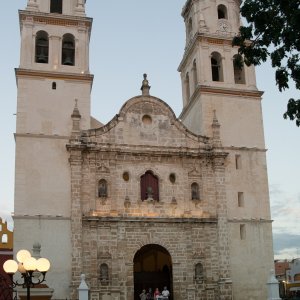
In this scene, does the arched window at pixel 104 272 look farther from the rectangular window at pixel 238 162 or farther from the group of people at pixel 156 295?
the rectangular window at pixel 238 162

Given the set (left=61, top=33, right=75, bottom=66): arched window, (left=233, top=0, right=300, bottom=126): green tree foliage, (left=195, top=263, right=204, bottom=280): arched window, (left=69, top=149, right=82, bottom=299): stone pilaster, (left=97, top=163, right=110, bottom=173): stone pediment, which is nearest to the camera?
(left=233, top=0, right=300, bottom=126): green tree foliage

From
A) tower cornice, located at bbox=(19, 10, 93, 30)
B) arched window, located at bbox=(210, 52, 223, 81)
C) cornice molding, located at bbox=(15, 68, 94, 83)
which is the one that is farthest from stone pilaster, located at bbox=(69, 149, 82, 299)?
arched window, located at bbox=(210, 52, 223, 81)

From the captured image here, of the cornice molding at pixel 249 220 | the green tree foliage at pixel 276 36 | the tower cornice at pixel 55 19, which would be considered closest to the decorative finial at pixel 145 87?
the tower cornice at pixel 55 19

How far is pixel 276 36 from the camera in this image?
1270 centimetres

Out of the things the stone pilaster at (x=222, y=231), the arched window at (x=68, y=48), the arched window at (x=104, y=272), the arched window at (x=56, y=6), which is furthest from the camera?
the arched window at (x=56, y=6)

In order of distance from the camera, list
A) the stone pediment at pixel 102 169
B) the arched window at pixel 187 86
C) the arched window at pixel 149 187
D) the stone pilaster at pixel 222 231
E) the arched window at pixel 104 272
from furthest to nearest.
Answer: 1. the arched window at pixel 187 86
2. the arched window at pixel 149 187
3. the stone pediment at pixel 102 169
4. the stone pilaster at pixel 222 231
5. the arched window at pixel 104 272

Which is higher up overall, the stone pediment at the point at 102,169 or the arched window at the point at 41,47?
the arched window at the point at 41,47

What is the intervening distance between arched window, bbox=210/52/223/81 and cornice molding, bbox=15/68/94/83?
7.31m

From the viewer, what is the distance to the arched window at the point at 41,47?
2900 cm

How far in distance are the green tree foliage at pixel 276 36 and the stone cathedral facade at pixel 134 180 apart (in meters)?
14.8

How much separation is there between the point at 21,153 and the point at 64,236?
4475mm

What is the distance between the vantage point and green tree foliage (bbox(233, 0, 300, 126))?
12477 mm

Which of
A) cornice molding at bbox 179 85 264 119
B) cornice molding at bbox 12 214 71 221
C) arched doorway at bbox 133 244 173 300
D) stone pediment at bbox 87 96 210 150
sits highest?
cornice molding at bbox 179 85 264 119

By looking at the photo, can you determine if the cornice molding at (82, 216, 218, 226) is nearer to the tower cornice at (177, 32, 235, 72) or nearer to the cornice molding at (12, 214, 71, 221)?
the cornice molding at (12, 214, 71, 221)
